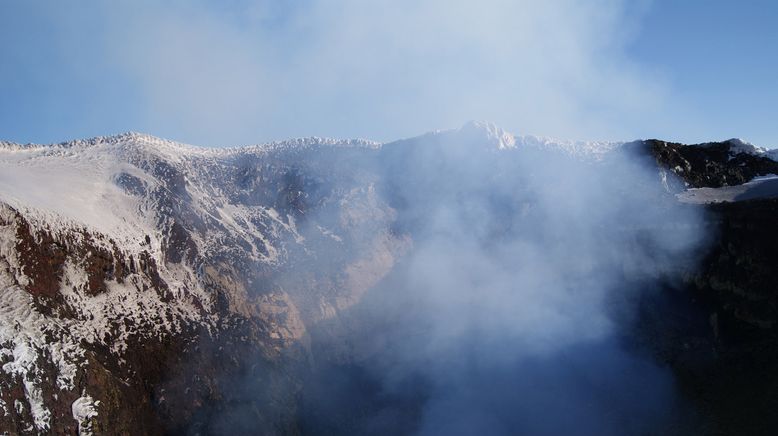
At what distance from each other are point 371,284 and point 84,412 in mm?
16281

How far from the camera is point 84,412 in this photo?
19.5 metres

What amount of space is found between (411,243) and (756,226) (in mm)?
18159

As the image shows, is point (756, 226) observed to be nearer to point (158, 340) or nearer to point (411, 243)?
point (411, 243)

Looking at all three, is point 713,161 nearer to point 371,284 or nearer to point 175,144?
point 371,284

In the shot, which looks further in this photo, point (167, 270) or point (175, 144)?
point (175, 144)

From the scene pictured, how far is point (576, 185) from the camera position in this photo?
110ft

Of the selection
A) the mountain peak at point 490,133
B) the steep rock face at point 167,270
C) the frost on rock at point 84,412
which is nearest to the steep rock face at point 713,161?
the mountain peak at point 490,133

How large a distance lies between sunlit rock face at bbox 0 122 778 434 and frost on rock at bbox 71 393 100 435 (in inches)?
2.9

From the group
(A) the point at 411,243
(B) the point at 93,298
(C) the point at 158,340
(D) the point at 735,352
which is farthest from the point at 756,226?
(B) the point at 93,298

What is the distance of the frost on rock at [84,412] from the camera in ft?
63.2

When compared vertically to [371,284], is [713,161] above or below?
above

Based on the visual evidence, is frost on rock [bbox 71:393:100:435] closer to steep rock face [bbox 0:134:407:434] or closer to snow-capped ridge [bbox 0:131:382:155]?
steep rock face [bbox 0:134:407:434]

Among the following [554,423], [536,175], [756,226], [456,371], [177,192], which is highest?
[177,192]

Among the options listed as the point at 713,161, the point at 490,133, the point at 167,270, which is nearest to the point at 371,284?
the point at 167,270
